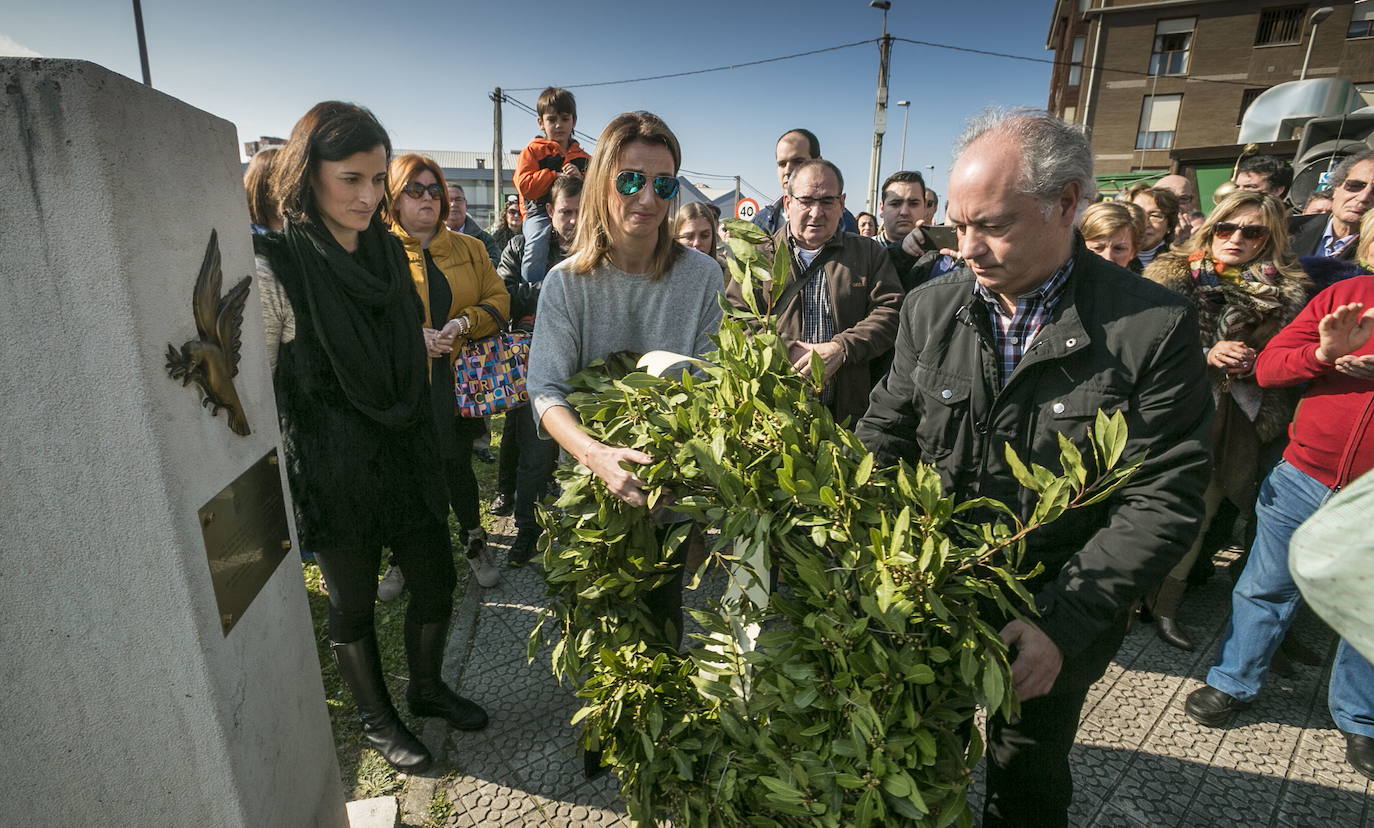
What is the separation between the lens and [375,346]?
2.26 meters

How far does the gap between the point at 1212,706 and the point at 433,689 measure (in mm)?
3279

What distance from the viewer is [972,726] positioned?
147 cm

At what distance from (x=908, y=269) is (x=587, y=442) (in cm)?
368

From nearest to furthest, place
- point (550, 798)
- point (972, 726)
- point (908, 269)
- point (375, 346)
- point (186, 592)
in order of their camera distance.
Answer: point (186, 592) → point (972, 726) → point (375, 346) → point (550, 798) → point (908, 269)

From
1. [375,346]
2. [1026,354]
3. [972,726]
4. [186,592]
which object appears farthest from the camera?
[375,346]

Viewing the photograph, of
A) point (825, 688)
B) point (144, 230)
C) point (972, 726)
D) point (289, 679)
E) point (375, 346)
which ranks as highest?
point (144, 230)

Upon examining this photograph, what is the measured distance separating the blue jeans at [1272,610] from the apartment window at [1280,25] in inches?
1306

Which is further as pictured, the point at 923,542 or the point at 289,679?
the point at 289,679

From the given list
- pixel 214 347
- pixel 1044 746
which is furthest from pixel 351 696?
pixel 1044 746

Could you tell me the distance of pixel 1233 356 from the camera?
3275mm

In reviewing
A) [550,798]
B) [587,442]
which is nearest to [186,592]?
[587,442]

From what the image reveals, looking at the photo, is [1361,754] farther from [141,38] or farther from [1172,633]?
[141,38]

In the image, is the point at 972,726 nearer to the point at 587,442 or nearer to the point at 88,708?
the point at 587,442

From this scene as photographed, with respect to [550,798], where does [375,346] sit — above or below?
above
